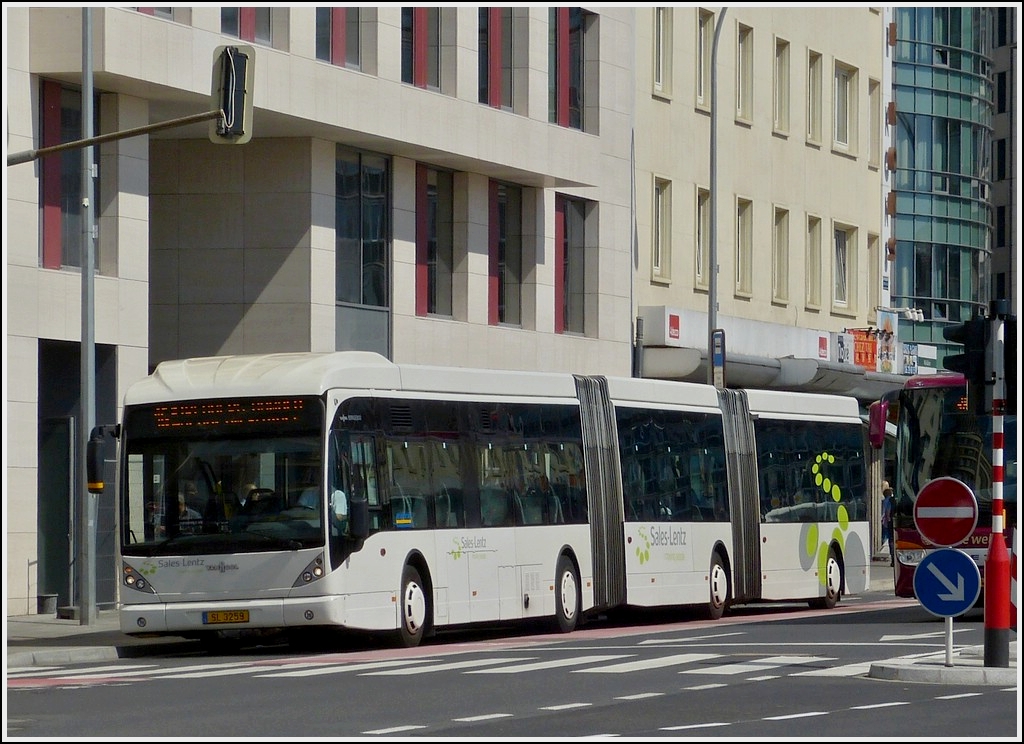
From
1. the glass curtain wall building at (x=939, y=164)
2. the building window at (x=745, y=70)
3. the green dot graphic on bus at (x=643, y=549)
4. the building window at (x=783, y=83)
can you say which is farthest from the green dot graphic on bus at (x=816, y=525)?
the glass curtain wall building at (x=939, y=164)

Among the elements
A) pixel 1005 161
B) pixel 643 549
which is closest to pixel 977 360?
pixel 643 549

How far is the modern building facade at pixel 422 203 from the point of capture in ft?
93.7

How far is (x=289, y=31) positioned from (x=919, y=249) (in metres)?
30.8

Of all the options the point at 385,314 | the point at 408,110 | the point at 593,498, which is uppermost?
the point at 408,110

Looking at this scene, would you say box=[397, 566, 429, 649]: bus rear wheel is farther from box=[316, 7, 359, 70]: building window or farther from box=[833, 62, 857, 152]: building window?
box=[833, 62, 857, 152]: building window

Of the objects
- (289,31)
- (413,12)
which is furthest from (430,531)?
(413,12)

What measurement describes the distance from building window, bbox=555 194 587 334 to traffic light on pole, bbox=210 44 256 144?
71.3 feet

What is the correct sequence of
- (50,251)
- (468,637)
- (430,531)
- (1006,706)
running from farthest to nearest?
(50,251), (468,637), (430,531), (1006,706)

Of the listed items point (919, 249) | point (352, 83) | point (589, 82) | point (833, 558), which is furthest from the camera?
point (919, 249)

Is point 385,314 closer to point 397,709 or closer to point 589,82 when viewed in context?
point 589,82

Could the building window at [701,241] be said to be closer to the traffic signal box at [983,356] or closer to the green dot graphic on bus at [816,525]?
the green dot graphic on bus at [816,525]

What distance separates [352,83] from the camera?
33188mm

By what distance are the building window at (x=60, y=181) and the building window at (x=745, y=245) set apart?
22.4 meters

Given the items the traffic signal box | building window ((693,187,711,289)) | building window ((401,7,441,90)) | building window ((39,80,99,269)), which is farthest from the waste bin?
building window ((693,187,711,289))
